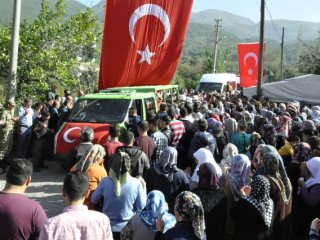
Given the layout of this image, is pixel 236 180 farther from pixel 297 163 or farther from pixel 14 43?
pixel 14 43

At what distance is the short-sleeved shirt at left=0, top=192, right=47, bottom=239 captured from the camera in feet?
11.1

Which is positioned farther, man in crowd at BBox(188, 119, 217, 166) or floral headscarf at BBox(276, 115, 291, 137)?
floral headscarf at BBox(276, 115, 291, 137)

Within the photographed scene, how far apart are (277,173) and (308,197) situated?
83cm

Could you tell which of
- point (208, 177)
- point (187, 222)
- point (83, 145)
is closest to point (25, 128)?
point (83, 145)

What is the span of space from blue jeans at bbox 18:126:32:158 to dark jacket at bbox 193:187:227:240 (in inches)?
Result: 271

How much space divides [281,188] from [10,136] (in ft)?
23.2

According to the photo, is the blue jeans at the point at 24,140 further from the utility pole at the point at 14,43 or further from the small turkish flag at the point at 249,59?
the small turkish flag at the point at 249,59

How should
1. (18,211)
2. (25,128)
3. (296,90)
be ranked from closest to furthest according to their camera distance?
(18,211), (25,128), (296,90)

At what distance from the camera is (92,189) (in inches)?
203

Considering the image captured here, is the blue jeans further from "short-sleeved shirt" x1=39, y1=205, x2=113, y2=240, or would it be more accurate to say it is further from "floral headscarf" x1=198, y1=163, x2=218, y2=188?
"short-sleeved shirt" x1=39, y1=205, x2=113, y2=240

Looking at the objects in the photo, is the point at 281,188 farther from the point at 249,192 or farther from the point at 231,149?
the point at 231,149

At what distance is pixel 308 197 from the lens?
18.3 feet

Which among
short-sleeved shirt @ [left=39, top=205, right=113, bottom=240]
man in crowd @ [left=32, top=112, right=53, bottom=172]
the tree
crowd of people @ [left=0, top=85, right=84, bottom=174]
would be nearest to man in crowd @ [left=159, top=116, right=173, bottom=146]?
crowd of people @ [left=0, top=85, right=84, bottom=174]

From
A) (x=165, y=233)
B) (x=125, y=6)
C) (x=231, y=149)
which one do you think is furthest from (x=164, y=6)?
(x=165, y=233)
